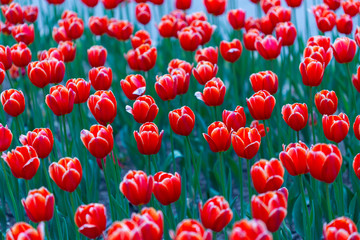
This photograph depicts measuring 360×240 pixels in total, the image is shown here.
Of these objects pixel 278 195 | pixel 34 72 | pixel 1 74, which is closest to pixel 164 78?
pixel 34 72

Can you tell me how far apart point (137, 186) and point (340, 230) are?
2.03ft

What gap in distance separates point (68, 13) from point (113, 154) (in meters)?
1.88

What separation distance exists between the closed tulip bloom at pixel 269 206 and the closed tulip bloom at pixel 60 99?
115 cm

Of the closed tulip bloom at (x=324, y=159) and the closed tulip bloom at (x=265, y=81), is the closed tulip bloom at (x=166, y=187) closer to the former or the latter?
the closed tulip bloom at (x=324, y=159)

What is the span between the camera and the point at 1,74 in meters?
2.84

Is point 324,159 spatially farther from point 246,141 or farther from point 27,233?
point 27,233

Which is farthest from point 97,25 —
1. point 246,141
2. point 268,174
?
point 268,174

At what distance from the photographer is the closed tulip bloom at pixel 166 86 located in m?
2.62

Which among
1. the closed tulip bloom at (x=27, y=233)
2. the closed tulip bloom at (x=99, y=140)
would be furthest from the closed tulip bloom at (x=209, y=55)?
the closed tulip bloom at (x=27, y=233)

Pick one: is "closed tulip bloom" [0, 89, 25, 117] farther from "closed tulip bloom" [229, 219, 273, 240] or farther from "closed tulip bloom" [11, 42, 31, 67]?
"closed tulip bloom" [229, 219, 273, 240]

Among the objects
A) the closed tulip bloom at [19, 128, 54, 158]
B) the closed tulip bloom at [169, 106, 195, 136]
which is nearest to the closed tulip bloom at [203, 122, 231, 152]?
the closed tulip bloom at [169, 106, 195, 136]

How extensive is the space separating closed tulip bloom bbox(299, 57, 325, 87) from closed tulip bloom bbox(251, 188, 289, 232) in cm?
111

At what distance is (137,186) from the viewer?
1803mm

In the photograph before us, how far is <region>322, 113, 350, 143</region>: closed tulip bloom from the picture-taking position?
215 cm
